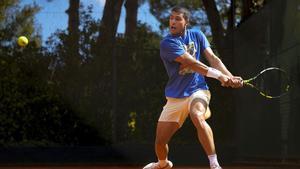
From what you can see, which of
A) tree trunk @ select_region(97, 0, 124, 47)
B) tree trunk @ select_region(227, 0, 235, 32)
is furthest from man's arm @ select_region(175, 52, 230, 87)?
tree trunk @ select_region(227, 0, 235, 32)

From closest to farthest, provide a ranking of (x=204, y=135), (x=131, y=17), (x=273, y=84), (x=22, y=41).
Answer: (x=204, y=135), (x=273, y=84), (x=22, y=41), (x=131, y=17)

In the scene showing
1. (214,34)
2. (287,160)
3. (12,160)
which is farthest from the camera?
(214,34)

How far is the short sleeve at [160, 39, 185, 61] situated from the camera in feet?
16.1

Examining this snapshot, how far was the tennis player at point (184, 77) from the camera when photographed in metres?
4.88

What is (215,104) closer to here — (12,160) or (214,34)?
(214,34)

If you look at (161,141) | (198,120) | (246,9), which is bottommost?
(161,141)

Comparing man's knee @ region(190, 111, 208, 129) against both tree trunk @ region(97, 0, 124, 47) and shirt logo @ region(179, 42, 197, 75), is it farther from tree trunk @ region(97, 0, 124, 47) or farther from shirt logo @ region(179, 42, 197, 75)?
tree trunk @ region(97, 0, 124, 47)

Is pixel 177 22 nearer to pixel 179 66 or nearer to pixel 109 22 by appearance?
pixel 179 66

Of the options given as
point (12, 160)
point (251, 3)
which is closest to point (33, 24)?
point (12, 160)

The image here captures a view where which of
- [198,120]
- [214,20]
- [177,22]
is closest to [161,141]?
[198,120]

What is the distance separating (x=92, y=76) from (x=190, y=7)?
1844mm

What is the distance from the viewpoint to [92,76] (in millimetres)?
9344

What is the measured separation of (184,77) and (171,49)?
27cm

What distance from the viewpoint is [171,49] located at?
4934 millimetres
